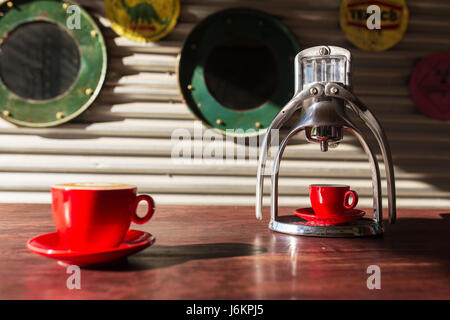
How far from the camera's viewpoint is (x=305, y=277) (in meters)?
0.72

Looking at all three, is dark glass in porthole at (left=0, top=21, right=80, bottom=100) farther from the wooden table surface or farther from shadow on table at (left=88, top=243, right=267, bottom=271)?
shadow on table at (left=88, top=243, right=267, bottom=271)

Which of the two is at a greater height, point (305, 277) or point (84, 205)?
point (84, 205)

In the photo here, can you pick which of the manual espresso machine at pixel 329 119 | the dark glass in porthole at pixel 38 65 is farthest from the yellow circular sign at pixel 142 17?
the manual espresso machine at pixel 329 119

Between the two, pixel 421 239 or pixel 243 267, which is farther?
pixel 421 239

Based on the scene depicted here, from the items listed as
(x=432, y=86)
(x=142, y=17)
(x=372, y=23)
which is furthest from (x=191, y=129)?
(x=432, y=86)

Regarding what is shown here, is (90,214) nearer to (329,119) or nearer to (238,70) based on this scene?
(329,119)

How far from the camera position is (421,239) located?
1.06 m

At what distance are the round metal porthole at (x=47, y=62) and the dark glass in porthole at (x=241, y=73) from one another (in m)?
0.61

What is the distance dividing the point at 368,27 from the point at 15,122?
2.04 m

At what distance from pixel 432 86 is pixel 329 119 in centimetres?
159

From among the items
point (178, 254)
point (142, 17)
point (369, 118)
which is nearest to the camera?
point (178, 254)
